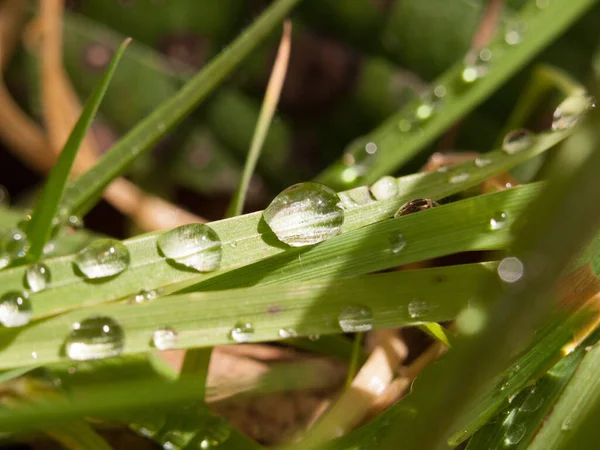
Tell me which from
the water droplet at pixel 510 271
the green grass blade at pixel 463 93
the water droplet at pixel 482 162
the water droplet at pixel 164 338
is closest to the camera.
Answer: the water droplet at pixel 510 271

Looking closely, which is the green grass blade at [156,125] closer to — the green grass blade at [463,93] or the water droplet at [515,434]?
the green grass blade at [463,93]

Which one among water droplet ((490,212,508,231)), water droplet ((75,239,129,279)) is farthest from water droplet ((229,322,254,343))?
water droplet ((490,212,508,231))

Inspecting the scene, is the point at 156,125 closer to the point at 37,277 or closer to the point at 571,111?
the point at 37,277

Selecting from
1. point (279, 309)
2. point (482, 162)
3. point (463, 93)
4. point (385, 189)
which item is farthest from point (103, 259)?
point (463, 93)

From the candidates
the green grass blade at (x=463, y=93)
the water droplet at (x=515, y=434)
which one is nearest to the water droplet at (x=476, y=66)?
the green grass blade at (x=463, y=93)

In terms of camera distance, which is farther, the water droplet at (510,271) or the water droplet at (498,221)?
the water droplet at (498,221)

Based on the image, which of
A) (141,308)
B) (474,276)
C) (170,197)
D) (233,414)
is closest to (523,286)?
(474,276)

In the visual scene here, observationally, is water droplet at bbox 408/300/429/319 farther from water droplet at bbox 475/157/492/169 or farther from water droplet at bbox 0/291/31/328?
water droplet at bbox 0/291/31/328
